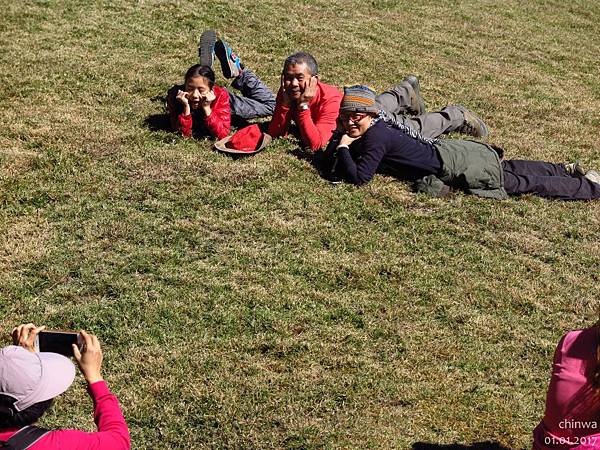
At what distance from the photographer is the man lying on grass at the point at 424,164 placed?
24.0 feet

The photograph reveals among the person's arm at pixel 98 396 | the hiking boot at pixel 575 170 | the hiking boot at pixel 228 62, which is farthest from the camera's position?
the hiking boot at pixel 228 62

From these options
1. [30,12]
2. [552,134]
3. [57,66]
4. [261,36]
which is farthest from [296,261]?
[30,12]

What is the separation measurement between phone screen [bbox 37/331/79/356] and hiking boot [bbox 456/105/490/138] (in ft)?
20.6

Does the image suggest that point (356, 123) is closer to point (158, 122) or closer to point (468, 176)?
point (468, 176)

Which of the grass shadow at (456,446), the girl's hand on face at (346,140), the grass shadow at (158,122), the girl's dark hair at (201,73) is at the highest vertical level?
the girl's dark hair at (201,73)

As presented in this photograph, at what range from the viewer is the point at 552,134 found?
9.20 meters

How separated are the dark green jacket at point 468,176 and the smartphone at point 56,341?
4591 millimetres

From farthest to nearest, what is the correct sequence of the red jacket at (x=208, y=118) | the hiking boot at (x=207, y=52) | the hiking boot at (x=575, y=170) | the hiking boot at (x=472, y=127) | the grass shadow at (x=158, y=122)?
the hiking boot at (x=207, y=52) < the hiking boot at (x=472, y=127) < the grass shadow at (x=158, y=122) < the red jacket at (x=208, y=118) < the hiking boot at (x=575, y=170)

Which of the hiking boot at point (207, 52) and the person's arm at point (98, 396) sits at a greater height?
the hiking boot at point (207, 52)

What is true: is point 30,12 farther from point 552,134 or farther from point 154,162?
point 552,134

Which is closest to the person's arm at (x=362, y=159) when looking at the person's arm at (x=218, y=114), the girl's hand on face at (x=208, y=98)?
the person's arm at (x=218, y=114)

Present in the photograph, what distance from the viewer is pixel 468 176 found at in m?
7.39

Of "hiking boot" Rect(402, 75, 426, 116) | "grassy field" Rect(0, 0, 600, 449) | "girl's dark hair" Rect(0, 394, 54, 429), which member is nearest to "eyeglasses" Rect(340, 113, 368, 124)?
"grassy field" Rect(0, 0, 600, 449)

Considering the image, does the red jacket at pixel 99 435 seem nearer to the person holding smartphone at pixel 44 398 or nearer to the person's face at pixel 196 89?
the person holding smartphone at pixel 44 398
